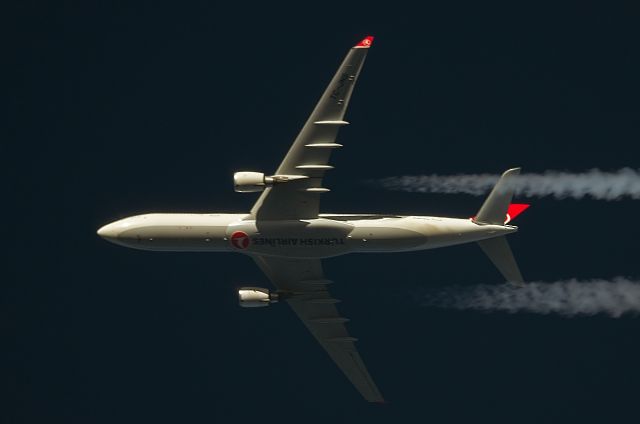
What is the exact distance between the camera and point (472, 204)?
257ft

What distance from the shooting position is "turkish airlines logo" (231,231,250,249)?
69250 millimetres

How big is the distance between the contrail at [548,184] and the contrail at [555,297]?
5.52 metres

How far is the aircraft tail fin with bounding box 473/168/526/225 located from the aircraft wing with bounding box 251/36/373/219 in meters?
9.74

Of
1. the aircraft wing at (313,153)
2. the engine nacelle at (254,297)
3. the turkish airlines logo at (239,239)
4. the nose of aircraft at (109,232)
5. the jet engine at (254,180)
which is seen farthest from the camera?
the engine nacelle at (254,297)

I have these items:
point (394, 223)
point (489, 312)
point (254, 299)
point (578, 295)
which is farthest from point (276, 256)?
point (578, 295)

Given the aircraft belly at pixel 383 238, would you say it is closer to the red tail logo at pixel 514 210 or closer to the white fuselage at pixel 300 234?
the white fuselage at pixel 300 234

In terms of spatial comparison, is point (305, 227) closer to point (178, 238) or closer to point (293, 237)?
point (293, 237)

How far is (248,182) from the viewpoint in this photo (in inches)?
2623

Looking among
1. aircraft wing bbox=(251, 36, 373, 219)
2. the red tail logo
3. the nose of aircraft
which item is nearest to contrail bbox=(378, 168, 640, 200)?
the red tail logo

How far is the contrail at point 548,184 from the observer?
72.2m

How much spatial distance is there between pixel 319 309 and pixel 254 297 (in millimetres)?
4800

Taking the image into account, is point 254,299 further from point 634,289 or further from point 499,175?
point 634,289

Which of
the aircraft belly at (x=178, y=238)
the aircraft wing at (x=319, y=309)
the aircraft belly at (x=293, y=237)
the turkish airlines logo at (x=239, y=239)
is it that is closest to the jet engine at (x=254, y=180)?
the aircraft belly at (x=293, y=237)

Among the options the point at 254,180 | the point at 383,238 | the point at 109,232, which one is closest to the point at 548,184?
the point at 383,238
